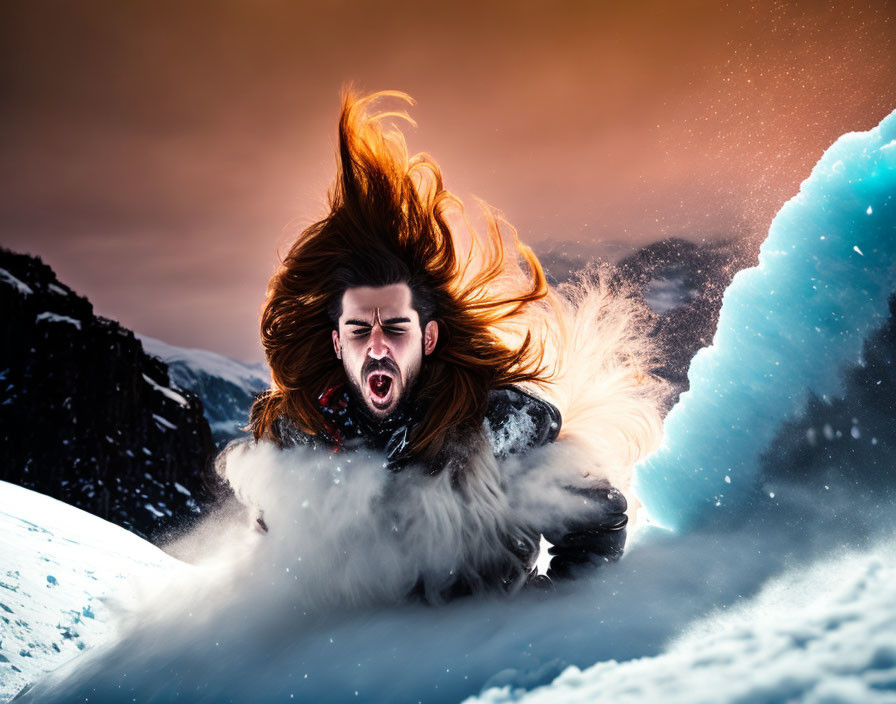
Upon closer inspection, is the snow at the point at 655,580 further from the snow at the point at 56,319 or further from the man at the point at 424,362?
the snow at the point at 56,319

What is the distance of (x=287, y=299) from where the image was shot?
111 cm

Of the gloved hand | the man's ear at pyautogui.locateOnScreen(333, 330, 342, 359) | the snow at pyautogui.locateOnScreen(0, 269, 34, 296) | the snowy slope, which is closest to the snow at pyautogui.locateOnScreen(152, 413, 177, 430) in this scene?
the snow at pyautogui.locateOnScreen(0, 269, 34, 296)

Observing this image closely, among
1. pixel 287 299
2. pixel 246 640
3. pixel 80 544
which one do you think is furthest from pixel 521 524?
pixel 80 544

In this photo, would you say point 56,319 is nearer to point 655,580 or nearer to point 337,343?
point 337,343

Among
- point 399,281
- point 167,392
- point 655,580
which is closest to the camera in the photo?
point 655,580

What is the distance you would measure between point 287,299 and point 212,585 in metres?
0.50

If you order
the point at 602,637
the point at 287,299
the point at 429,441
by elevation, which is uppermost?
the point at 287,299

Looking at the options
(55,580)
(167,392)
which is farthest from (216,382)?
(55,580)

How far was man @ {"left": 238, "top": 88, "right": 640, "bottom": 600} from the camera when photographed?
929 mm

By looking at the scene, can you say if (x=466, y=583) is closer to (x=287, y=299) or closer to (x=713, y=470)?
(x=713, y=470)

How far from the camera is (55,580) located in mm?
1054

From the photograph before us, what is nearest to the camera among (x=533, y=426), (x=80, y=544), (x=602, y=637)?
(x=602, y=637)

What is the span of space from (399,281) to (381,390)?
18 centimetres

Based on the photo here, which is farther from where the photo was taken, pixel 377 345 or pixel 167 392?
pixel 167 392
